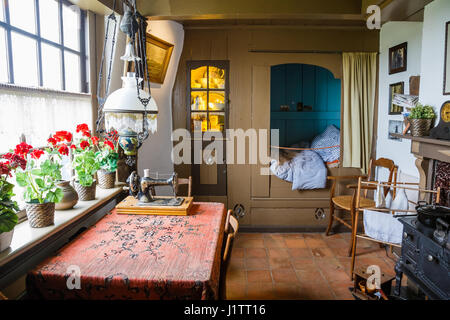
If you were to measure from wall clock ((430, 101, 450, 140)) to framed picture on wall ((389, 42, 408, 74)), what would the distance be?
3.98 feet

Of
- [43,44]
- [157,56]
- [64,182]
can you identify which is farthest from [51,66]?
[157,56]

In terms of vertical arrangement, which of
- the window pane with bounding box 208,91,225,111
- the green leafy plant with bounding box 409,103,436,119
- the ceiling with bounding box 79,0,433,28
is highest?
the ceiling with bounding box 79,0,433,28

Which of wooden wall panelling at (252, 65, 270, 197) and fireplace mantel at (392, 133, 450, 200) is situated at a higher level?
wooden wall panelling at (252, 65, 270, 197)

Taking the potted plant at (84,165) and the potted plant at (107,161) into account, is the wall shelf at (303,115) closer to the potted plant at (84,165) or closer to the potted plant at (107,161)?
the potted plant at (107,161)

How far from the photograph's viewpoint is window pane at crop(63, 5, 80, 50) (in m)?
2.67

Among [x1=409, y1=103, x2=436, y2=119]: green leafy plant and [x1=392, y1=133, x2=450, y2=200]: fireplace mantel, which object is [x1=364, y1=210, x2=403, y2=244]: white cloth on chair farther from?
[x1=409, y1=103, x2=436, y2=119]: green leafy plant

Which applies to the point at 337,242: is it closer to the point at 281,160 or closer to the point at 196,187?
the point at 281,160

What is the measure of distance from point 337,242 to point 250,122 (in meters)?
1.83

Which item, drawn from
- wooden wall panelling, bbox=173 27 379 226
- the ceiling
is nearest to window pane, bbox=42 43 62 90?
the ceiling

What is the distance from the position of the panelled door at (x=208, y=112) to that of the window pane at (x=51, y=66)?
1.97m

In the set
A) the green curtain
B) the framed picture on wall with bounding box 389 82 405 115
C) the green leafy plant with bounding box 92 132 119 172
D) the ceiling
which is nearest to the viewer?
the green leafy plant with bounding box 92 132 119 172
